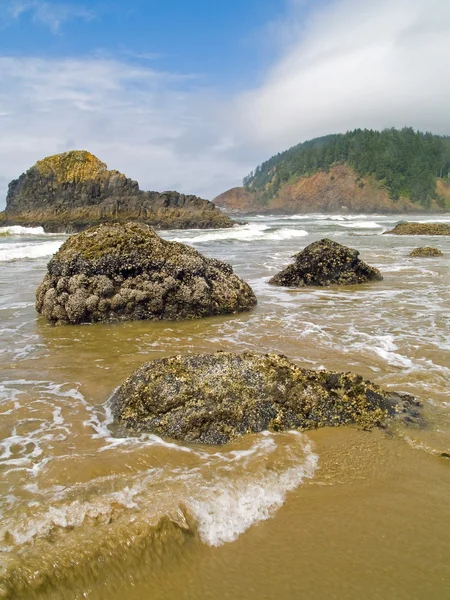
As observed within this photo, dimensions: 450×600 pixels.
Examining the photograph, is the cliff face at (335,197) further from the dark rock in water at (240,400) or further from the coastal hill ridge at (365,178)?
the dark rock in water at (240,400)

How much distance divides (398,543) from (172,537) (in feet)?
4.19

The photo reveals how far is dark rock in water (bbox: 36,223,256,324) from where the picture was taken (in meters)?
7.66

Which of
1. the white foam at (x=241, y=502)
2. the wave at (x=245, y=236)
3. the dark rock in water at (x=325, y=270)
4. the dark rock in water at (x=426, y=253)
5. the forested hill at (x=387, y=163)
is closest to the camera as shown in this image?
the white foam at (x=241, y=502)

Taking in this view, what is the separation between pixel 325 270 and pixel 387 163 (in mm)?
125392

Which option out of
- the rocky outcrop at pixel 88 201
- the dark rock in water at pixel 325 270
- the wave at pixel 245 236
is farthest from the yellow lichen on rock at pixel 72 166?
the dark rock in water at pixel 325 270

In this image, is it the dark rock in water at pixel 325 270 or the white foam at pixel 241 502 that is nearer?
the white foam at pixel 241 502

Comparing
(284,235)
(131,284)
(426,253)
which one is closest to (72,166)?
(284,235)

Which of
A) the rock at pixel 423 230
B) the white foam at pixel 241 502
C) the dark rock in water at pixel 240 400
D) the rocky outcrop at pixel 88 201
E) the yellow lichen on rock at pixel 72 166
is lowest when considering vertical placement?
the white foam at pixel 241 502

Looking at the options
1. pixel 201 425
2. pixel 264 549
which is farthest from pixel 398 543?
pixel 201 425

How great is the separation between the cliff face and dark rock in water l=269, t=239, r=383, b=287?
105015mm

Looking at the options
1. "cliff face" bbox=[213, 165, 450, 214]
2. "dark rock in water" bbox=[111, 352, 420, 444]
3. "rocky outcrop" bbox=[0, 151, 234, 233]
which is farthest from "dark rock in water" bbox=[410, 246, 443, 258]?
"cliff face" bbox=[213, 165, 450, 214]

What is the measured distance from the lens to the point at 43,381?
190 inches

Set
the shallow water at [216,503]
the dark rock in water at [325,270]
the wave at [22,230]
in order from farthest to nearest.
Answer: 1. the wave at [22,230]
2. the dark rock in water at [325,270]
3. the shallow water at [216,503]

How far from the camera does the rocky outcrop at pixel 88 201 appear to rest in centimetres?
5058
